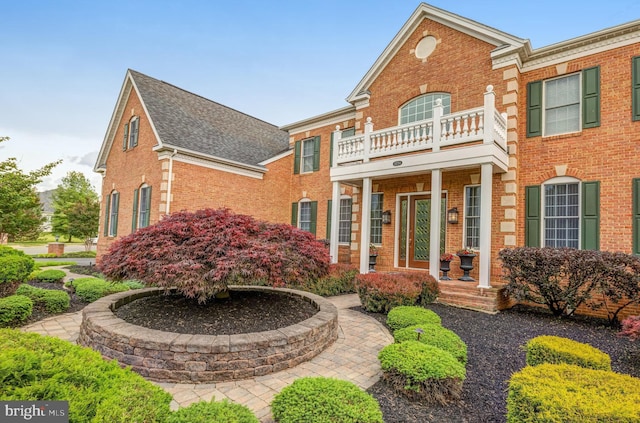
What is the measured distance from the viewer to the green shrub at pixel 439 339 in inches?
151

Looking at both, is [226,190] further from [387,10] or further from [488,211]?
[488,211]

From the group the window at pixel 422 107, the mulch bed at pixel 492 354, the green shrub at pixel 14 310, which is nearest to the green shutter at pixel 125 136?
the green shrub at pixel 14 310

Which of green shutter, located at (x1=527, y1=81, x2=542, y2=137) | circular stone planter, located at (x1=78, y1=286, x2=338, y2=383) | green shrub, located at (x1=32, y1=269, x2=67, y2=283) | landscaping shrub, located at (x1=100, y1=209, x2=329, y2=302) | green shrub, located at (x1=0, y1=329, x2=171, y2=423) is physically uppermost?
green shutter, located at (x1=527, y1=81, x2=542, y2=137)

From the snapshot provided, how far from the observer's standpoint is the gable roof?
466 inches

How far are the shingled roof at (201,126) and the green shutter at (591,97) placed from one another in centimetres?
1089

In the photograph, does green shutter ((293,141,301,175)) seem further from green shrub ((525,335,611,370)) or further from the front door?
green shrub ((525,335,611,370))

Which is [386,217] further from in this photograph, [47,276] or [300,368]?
[47,276]

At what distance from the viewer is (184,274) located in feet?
13.5

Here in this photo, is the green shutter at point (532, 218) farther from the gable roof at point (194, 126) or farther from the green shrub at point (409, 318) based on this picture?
the gable roof at point (194, 126)

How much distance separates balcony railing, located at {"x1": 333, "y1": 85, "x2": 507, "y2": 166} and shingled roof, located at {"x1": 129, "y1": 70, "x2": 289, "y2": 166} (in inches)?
200

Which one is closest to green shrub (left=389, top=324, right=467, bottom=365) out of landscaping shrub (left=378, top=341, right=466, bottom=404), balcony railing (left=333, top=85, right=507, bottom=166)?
landscaping shrub (left=378, top=341, right=466, bottom=404)

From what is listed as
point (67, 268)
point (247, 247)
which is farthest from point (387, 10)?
point (67, 268)

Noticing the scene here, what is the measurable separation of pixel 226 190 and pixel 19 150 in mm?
7449

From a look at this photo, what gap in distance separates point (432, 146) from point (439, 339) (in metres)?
5.93
